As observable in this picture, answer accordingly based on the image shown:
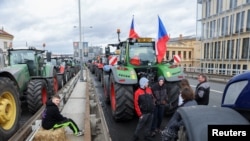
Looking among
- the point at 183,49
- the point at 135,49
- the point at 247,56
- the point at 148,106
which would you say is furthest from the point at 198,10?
the point at 148,106

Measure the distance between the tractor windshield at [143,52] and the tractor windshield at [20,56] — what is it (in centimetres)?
429

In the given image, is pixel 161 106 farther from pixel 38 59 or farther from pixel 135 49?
pixel 38 59

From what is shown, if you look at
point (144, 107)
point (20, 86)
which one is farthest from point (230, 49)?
point (20, 86)

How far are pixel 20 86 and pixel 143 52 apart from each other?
4306 millimetres

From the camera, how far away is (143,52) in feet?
24.2

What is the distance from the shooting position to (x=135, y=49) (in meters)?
7.29

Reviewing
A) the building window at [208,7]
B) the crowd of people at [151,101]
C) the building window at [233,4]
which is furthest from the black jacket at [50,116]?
the building window at [208,7]

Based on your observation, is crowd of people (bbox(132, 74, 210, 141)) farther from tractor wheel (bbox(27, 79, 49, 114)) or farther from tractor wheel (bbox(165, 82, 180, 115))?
tractor wheel (bbox(27, 79, 49, 114))

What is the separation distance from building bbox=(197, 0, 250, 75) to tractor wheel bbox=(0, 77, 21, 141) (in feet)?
71.7

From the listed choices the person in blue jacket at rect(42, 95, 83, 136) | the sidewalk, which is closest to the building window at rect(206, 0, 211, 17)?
the sidewalk

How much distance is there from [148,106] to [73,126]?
173cm

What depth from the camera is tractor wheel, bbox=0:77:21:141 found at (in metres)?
4.37

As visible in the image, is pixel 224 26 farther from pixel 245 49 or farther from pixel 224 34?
pixel 245 49

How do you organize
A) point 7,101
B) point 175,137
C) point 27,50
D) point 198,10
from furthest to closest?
1. point 198,10
2. point 27,50
3. point 7,101
4. point 175,137
